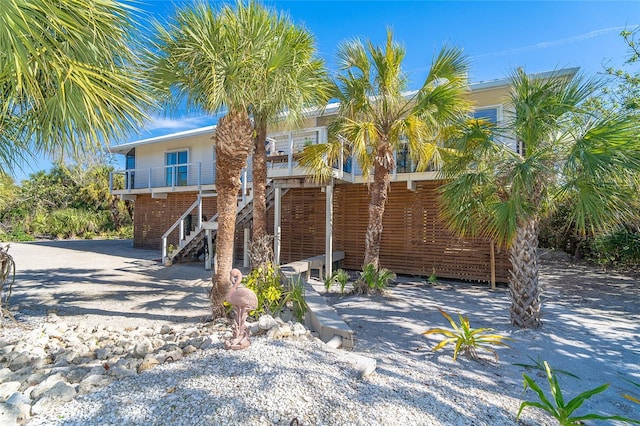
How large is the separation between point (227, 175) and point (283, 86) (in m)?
2.03

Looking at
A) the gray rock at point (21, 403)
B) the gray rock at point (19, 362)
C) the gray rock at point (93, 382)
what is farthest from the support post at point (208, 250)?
the gray rock at point (21, 403)

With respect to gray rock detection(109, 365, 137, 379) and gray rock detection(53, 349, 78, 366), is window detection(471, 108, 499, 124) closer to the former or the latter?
gray rock detection(109, 365, 137, 379)

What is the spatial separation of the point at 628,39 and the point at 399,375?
16165 mm

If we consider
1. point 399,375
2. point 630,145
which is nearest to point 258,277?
point 399,375

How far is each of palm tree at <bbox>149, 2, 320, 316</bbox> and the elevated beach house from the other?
4316 millimetres

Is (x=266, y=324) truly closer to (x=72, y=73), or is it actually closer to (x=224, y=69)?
(x=72, y=73)

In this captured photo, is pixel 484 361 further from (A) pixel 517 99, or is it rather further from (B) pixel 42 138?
(B) pixel 42 138

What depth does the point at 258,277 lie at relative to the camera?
628 cm

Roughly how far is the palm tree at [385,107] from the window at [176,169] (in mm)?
10267

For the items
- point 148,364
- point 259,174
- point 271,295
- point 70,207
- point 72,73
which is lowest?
point 148,364

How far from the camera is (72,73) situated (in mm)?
3320

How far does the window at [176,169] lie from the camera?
56.0 ft

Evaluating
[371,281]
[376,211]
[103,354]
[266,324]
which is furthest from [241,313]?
[376,211]

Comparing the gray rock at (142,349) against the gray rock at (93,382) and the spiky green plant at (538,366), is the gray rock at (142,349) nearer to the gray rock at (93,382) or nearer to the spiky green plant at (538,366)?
the gray rock at (93,382)
